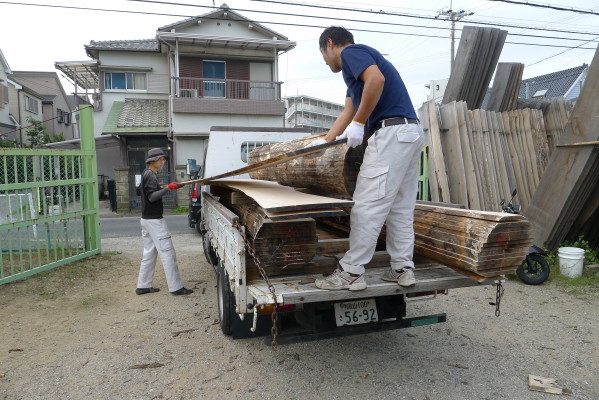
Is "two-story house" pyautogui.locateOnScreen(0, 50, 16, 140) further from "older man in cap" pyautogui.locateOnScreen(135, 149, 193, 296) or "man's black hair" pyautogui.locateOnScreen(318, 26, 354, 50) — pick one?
"man's black hair" pyautogui.locateOnScreen(318, 26, 354, 50)

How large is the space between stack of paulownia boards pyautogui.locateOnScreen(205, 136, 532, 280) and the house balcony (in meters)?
15.3

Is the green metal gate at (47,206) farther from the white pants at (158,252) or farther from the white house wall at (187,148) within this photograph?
the white house wall at (187,148)

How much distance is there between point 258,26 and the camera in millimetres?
18875

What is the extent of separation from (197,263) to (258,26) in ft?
47.6

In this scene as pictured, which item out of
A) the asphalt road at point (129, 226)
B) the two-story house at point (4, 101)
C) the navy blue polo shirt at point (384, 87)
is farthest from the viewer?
the two-story house at point (4, 101)

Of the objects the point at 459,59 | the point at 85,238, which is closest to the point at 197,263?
the point at 85,238

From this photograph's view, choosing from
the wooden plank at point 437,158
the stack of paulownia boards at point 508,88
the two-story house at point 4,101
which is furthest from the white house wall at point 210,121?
the wooden plank at point 437,158

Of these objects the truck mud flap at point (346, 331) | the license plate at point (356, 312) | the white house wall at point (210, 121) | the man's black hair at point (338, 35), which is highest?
the white house wall at point (210, 121)

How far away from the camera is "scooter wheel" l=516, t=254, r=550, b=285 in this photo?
554 centimetres

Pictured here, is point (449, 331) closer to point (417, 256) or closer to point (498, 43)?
point (417, 256)

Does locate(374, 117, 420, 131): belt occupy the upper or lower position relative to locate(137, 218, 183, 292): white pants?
upper

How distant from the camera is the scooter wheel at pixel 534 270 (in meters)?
5.54

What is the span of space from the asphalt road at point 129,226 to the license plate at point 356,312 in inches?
334

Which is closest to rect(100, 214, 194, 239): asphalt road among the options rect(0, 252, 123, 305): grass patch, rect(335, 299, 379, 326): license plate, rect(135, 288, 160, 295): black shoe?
rect(0, 252, 123, 305): grass patch
